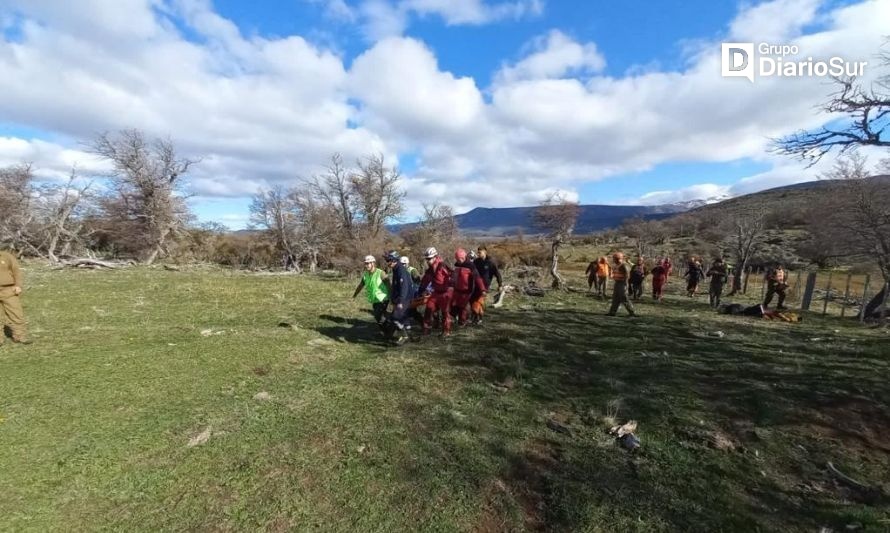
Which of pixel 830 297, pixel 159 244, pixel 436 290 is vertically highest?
pixel 436 290

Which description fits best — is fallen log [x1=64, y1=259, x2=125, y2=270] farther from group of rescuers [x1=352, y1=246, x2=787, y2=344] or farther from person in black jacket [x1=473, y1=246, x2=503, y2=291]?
person in black jacket [x1=473, y1=246, x2=503, y2=291]

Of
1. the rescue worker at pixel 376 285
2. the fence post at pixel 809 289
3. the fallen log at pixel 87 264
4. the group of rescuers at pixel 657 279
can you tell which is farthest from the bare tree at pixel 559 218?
the fallen log at pixel 87 264

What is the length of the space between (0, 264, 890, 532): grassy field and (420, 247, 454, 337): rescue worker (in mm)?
594

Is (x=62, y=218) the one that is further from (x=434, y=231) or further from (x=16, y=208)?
(x=434, y=231)

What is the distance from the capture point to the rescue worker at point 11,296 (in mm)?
8211

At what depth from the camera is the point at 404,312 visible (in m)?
9.41

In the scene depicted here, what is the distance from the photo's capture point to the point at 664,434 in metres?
5.86

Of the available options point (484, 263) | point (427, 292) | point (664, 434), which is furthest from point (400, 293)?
point (664, 434)

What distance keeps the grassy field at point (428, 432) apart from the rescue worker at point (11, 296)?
253 millimetres

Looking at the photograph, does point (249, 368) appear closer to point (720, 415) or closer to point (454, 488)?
point (454, 488)

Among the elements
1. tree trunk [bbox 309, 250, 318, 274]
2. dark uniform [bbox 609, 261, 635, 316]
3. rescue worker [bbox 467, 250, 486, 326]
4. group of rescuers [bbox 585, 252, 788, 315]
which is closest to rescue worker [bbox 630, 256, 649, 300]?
group of rescuers [bbox 585, 252, 788, 315]

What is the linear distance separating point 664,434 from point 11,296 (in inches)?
A: 427

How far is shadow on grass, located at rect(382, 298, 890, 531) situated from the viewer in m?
4.40

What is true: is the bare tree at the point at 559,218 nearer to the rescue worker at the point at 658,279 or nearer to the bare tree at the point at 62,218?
the rescue worker at the point at 658,279
